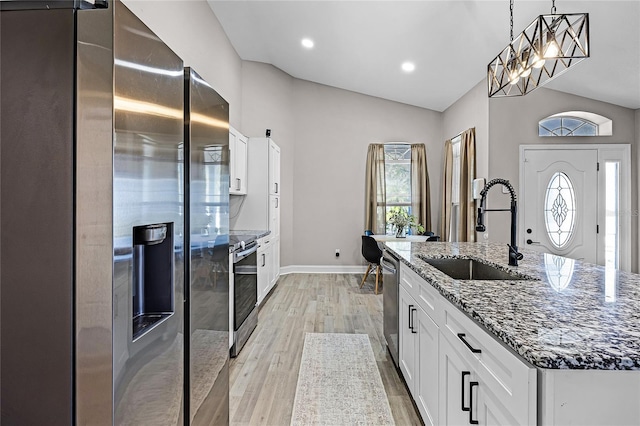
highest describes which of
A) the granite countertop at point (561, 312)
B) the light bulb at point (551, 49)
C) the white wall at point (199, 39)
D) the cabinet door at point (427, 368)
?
the white wall at point (199, 39)

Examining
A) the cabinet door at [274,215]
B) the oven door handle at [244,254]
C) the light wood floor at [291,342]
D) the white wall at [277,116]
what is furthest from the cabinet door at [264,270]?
Result: the white wall at [277,116]

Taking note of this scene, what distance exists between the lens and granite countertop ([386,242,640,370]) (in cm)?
91

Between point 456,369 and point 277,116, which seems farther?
point 277,116

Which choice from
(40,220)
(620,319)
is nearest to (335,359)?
(620,319)

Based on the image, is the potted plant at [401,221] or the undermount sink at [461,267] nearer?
the undermount sink at [461,267]

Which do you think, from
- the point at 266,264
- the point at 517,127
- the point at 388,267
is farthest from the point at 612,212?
the point at 266,264

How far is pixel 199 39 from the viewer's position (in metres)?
4.12

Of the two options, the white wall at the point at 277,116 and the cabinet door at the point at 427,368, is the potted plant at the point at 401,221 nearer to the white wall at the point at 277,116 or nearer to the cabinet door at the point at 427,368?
the white wall at the point at 277,116

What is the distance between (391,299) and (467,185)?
10.8 ft

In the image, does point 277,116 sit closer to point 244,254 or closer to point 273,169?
point 273,169

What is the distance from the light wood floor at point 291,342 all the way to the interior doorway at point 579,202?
234 centimetres

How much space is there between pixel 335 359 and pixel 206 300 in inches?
70.1

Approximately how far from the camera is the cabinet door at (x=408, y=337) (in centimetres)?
223

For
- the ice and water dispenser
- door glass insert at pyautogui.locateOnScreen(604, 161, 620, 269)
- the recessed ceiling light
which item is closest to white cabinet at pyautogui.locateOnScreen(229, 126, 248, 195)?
the recessed ceiling light
